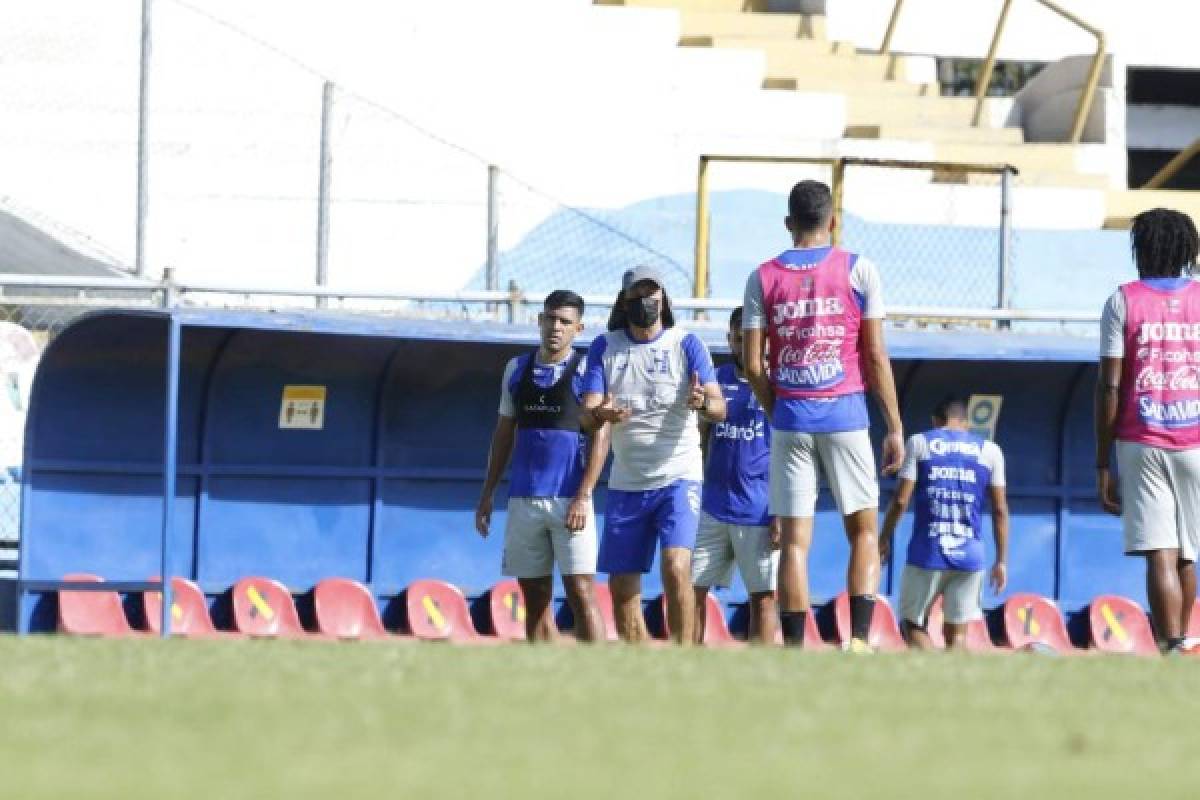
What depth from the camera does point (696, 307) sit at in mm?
16641

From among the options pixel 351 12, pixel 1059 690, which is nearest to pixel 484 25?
pixel 351 12

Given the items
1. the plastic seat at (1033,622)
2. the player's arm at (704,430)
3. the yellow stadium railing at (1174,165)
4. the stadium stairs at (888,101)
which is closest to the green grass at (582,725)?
the player's arm at (704,430)

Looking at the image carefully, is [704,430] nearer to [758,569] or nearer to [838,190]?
[758,569]

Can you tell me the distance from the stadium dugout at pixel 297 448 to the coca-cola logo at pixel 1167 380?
17.4ft

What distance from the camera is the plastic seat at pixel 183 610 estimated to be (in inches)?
599

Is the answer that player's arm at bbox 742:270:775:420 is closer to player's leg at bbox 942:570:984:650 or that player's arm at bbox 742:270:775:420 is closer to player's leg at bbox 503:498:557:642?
player's leg at bbox 503:498:557:642

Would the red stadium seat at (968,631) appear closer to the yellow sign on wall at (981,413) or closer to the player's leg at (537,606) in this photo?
the yellow sign on wall at (981,413)

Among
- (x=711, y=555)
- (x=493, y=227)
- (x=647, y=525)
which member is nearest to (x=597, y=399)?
(x=647, y=525)

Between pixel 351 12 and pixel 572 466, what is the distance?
10.9 m

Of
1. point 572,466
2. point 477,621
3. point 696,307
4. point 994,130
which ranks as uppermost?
point 994,130

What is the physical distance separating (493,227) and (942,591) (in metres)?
5.46

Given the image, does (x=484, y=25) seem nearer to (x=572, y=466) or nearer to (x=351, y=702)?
(x=572, y=466)

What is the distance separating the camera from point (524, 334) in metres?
15.4

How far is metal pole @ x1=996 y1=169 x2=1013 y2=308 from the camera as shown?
61.2ft
